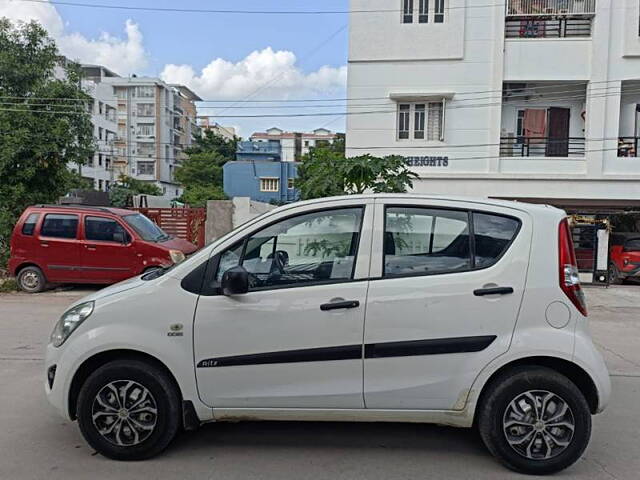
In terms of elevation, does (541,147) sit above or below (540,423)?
above

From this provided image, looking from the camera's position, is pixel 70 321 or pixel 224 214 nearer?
pixel 70 321

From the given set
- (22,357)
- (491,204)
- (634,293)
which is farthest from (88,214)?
(634,293)

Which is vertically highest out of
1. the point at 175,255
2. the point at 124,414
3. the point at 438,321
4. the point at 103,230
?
the point at 103,230

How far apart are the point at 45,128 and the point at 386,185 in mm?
10052

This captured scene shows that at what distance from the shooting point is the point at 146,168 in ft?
246

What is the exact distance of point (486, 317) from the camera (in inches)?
135

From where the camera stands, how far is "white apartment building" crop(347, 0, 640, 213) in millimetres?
17422

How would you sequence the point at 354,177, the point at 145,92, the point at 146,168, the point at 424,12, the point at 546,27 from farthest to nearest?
the point at 146,168
the point at 145,92
the point at 546,27
the point at 424,12
the point at 354,177

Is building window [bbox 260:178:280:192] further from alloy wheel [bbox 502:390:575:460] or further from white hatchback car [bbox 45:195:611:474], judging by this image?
alloy wheel [bbox 502:390:575:460]

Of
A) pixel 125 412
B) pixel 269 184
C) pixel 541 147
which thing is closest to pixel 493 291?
pixel 125 412

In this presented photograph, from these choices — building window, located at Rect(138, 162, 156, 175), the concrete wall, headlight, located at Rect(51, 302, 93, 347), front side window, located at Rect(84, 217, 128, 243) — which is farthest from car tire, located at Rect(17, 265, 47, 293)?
building window, located at Rect(138, 162, 156, 175)

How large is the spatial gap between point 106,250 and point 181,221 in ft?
17.6

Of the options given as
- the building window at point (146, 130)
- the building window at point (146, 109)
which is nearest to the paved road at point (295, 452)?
the building window at point (146, 130)

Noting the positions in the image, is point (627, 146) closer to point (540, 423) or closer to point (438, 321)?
point (540, 423)
